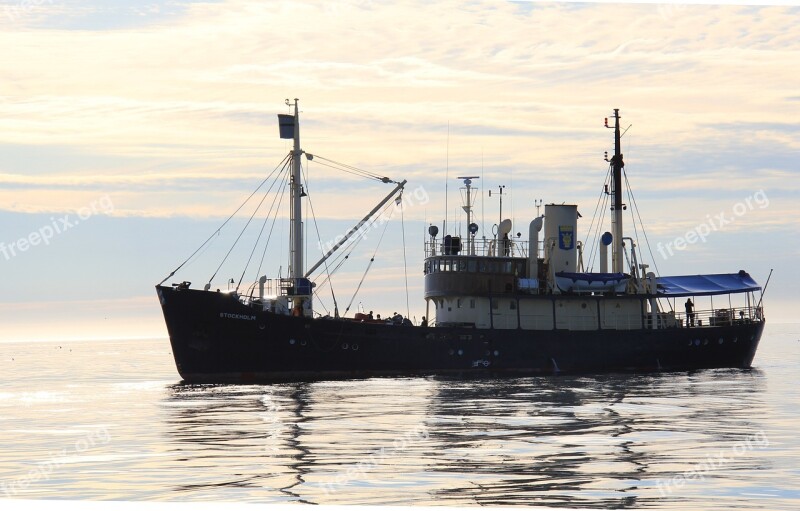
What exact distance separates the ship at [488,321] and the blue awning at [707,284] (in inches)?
2.7

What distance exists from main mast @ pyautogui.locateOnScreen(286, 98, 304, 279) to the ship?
83 millimetres

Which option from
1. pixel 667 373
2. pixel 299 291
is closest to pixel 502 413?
pixel 299 291

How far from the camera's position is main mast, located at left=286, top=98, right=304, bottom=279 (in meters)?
65.0

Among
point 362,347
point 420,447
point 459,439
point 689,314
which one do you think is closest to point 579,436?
point 459,439

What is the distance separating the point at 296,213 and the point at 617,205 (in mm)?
22389

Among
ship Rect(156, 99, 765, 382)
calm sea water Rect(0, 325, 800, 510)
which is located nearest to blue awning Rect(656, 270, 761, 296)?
ship Rect(156, 99, 765, 382)

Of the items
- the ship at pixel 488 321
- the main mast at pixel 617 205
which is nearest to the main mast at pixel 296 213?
the ship at pixel 488 321

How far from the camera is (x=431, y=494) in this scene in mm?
24312

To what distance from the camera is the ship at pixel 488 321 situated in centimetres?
6181

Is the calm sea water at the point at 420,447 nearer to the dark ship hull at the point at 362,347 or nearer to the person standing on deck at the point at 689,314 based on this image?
the dark ship hull at the point at 362,347

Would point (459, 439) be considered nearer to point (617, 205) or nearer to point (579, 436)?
point (579, 436)

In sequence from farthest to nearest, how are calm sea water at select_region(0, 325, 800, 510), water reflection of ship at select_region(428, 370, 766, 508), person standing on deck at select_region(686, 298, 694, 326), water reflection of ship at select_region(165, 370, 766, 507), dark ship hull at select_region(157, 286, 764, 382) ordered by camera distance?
1. person standing on deck at select_region(686, 298, 694, 326)
2. dark ship hull at select_region(157, 286, 764, 382)
3. water reflection of ship at select_region(165, 370, 766, 507)
4. calm sea water at select_region(0, 325, 800, 510)
5. water reflection of ship at select_region(428, 370, 766, 508)

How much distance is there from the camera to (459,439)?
111ft

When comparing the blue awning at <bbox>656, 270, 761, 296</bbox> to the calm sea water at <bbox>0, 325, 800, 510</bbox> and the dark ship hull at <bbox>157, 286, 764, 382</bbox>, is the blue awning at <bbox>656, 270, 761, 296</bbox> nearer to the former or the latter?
the dark ship hull at <bbox>157, 286, 764, 382</bbox>
